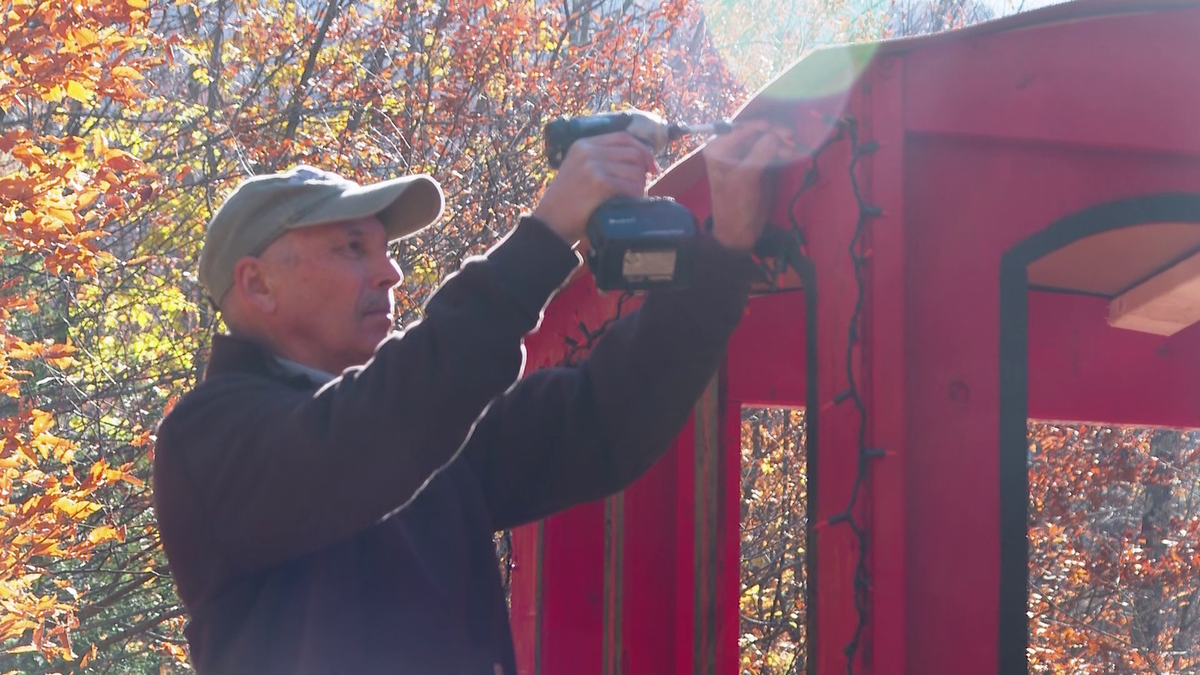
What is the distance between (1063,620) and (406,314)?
6509mm

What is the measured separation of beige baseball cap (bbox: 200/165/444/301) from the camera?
8.34 feet

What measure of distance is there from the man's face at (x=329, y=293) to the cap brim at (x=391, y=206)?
0.17ft

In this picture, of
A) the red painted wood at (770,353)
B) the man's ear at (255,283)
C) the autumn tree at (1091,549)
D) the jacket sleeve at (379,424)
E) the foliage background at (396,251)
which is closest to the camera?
the jacket sleeve at (379,424)

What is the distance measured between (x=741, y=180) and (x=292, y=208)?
2.89ft

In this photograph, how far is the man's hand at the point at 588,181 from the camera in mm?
2250

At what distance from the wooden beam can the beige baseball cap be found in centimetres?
186

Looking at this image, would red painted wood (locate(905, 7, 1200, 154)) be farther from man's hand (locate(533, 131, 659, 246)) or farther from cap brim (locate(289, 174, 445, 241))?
cap brim (locate(289, 174, 445, 241))

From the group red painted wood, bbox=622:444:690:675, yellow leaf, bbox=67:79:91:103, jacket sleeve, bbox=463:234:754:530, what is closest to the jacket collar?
jacket sleeve, bbox=463:234:754:530

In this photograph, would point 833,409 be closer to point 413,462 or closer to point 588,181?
point 588,181

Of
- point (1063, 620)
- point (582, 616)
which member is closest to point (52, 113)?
point (582, 616)

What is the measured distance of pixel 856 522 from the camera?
233 cm

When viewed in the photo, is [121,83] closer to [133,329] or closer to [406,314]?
[406,314]

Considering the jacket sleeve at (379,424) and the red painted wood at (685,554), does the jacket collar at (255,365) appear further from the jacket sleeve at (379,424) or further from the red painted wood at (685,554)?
the red painted wood at (685,554)

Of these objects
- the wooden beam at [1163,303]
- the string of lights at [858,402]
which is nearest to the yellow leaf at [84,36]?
the string of lights at [858,402]
